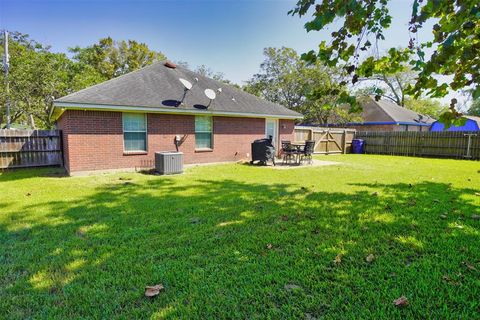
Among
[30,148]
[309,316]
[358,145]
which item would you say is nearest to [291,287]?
[309,316]

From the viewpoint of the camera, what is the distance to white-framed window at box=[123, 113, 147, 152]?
10.1 meters

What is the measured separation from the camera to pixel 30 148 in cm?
1105

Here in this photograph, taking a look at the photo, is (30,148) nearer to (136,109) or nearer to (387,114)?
(136,109)

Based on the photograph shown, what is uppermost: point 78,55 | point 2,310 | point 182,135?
point 78,55

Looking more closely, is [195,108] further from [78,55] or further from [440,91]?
[78,55]

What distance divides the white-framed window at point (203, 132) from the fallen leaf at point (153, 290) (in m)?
9.62

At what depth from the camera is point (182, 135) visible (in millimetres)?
11352

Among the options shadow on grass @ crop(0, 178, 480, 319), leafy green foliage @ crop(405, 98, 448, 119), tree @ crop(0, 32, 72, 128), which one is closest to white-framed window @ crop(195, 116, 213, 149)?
shadow on grass @ crop(0, 178, 480, 319)

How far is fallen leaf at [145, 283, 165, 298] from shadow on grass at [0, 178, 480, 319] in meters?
0.06

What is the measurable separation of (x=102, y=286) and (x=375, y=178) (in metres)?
8.39

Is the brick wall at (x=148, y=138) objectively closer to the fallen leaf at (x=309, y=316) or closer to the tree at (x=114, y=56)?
the fallen leaf at (x=309, y=316)

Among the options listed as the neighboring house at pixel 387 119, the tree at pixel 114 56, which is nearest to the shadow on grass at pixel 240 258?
the neighboring house at pixel 387 119

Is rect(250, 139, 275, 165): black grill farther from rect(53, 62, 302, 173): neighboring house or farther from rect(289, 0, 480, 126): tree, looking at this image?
rect(289, 0, 480, 126): tree

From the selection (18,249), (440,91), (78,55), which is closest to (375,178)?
(440,91)
